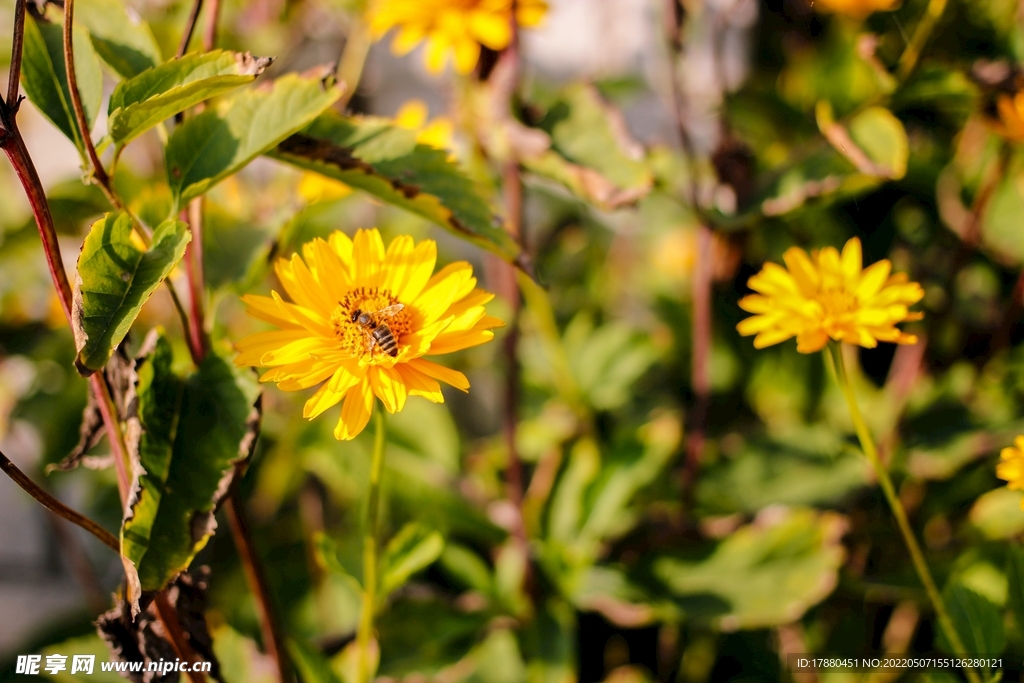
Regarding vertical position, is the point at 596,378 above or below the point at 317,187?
below

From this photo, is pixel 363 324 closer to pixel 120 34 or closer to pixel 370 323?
pixel 370 323

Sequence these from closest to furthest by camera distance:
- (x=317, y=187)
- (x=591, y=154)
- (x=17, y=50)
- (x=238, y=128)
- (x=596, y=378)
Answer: (x=17, y=50), (x=238, y=128), (x=591, y=154), (x=317, y=187), (x=596, y=378)

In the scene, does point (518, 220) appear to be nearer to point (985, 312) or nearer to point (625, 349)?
point (625, 349)

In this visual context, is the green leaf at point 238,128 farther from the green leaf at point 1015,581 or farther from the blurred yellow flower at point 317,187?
the green leaf at point 1015,581

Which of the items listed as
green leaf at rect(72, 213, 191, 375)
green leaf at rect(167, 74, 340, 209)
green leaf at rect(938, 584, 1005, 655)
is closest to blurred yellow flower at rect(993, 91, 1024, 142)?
green leaf at rect(938, 584, 1005, 655)

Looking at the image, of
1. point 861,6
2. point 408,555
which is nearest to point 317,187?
point 408,555

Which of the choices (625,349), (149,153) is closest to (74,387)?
(149,153)
